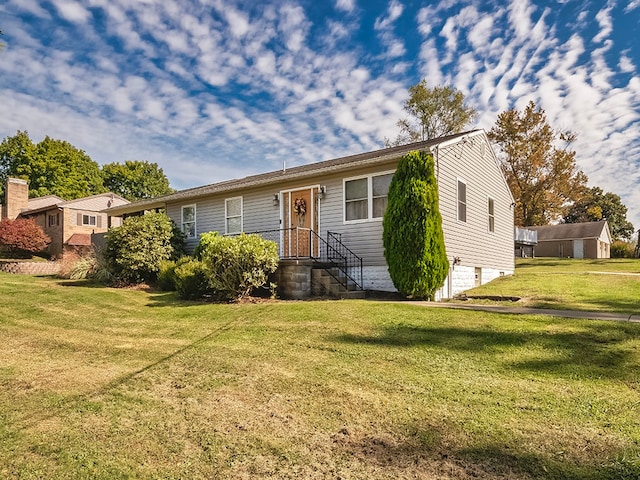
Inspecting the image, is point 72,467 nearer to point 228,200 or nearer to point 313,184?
point 313,184

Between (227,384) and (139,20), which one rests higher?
(139,20)

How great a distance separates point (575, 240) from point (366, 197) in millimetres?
37147

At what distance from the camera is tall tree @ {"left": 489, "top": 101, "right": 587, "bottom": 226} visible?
1137 inches

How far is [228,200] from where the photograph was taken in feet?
50.0

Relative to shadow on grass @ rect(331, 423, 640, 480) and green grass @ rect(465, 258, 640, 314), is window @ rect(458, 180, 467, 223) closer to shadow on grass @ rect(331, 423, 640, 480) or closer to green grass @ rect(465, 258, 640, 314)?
green grass @ rect(465, 258, 640, 314)

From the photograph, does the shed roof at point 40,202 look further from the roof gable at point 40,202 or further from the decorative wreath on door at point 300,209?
the decorative wreath on door at point 300,209

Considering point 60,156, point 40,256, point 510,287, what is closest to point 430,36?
point 510,287

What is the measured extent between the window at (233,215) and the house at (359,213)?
4cm

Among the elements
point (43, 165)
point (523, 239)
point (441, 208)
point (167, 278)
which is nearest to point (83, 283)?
point (167, 278)

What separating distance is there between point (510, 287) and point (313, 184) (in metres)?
6.58

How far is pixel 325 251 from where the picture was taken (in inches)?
488

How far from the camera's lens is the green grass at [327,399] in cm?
289

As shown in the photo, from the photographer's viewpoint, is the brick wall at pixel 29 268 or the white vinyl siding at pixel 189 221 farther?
the brick wall at pixel 29 268

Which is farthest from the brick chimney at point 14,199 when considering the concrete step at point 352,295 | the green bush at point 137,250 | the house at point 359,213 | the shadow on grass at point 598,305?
the shadow on grass at point 598,305
